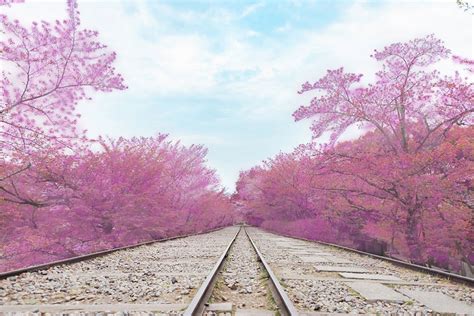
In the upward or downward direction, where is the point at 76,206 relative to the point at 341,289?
upward

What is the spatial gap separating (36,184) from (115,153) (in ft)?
11.1

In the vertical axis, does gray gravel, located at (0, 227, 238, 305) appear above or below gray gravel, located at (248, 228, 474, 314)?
below

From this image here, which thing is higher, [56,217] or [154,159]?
[154,159]

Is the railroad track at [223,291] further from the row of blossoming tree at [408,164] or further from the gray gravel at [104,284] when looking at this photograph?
the row of blossoming tree at [408,164]

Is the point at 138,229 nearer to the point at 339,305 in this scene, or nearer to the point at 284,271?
the point at 284,271

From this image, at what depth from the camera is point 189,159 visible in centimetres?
2677

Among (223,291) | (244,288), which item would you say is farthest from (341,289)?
(223,291)

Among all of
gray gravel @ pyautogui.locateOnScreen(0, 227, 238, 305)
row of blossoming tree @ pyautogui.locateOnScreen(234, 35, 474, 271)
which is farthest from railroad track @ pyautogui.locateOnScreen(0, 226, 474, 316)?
row of blossoming tree @ pyautogui.locateOnScreen(234, 35, 474, 271)

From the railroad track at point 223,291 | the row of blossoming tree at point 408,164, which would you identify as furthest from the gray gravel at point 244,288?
the row of blossoming tree at point 408,164

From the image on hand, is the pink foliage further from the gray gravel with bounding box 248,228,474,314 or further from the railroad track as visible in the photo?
the gray gravel with bounding box 248,228,474,314

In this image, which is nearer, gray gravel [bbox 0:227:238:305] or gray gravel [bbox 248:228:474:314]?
gray gravel [bbox 248:228:474:314]

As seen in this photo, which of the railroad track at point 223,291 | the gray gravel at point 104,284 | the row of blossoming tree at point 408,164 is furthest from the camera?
the row of blossoming tree at point 408,164

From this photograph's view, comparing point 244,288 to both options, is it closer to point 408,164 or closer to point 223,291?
point 223,291

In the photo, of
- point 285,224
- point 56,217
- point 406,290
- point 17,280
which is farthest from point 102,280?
point 285,224
